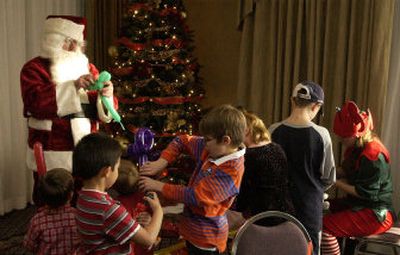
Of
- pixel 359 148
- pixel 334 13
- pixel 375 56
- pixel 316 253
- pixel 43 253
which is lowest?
pixel 316 253

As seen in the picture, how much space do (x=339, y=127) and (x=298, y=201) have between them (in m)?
0.62

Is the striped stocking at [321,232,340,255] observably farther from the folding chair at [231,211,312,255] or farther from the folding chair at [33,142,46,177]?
the folding chair at [33,142,46,177]

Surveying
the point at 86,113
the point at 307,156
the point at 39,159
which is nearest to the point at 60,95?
A: the point at 86,113

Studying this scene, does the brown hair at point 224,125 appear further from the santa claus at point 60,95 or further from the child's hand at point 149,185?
the santa claus at point 60,95

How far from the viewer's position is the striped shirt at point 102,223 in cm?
152

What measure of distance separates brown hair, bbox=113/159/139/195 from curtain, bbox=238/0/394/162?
2646 mm

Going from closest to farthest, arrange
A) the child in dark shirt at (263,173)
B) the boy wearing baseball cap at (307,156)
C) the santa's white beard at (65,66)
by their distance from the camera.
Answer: the child in dark shirt at (263,173) < the boy wearing baseball cap at (307,156) < the santa's white beard at (65,66)

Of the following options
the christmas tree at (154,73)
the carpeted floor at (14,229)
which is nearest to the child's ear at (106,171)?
the carpeted floor at (14,229)

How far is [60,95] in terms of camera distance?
2.68 m

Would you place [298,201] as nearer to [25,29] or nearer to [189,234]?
[189,234]

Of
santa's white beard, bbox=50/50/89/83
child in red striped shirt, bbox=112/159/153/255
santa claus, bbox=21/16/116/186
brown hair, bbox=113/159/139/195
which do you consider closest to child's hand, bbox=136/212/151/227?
child in red striped shirt, bbox=112/159/153/255

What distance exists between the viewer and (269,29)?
4398 mm

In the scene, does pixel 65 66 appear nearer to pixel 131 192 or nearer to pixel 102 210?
pixel 131 192

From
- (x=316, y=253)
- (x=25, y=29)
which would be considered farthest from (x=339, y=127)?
(x=25, y=29)
